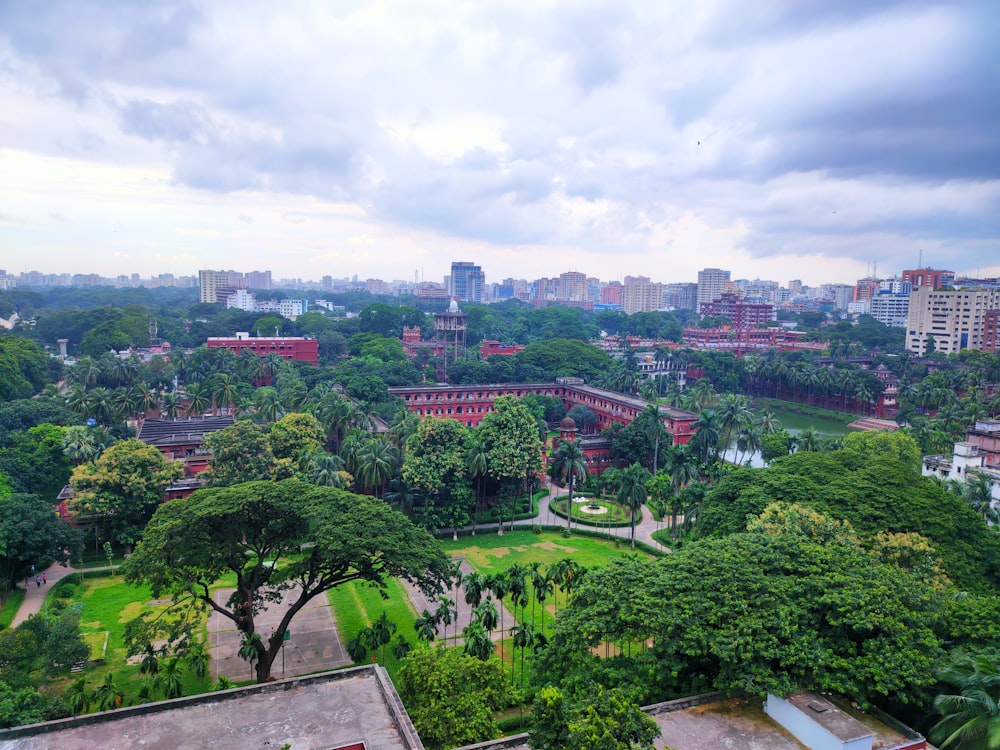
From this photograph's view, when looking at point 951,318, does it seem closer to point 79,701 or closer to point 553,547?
point 553,547

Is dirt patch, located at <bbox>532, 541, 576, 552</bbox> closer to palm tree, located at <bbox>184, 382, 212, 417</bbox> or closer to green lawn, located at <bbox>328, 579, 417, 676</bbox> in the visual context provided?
green lawn, located at <bbox>328, 579, 417, 676</bbox>

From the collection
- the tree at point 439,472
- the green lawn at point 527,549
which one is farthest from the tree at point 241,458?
the green lawn at point 527,549

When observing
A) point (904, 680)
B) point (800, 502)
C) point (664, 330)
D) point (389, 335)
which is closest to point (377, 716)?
point (904, 680)

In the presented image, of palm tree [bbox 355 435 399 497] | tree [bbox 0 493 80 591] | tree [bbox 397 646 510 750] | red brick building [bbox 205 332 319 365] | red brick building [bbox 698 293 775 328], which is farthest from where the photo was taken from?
red brick building [bbox 698 293 775 328]

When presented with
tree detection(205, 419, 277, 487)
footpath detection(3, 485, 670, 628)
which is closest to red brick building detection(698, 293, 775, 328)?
footpath detection(3, 485, 670, 628)

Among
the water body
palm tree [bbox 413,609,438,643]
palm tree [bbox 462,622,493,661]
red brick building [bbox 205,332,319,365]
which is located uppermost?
red brick building [bbox 205,332,319,365]

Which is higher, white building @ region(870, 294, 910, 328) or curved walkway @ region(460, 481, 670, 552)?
white building @ region(870, 294, 910, 328)

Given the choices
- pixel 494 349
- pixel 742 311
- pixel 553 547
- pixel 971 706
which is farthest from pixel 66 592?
pixel 742 311
